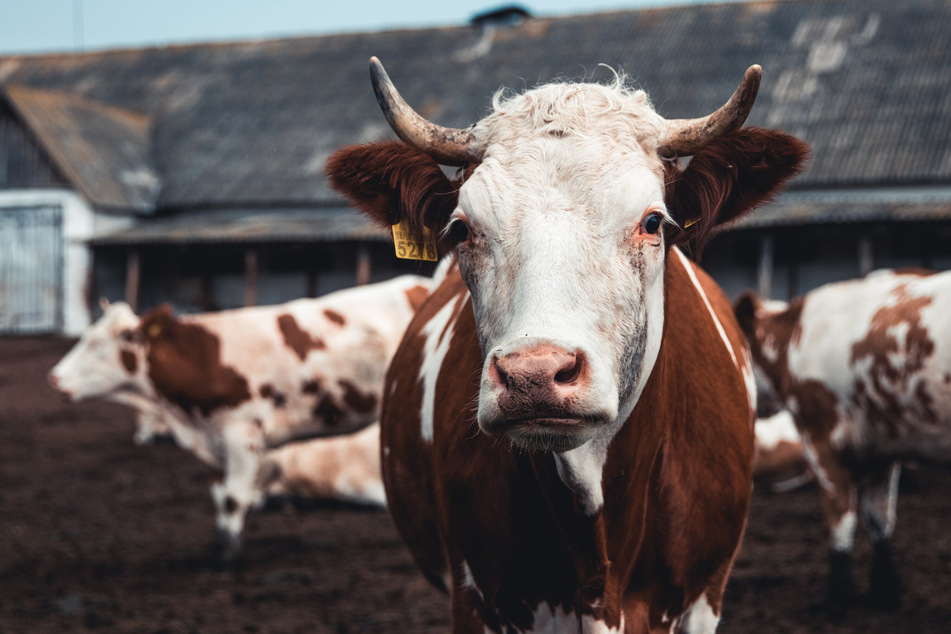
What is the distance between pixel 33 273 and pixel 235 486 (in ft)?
60.4

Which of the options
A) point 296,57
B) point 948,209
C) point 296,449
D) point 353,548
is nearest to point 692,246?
point 353,548

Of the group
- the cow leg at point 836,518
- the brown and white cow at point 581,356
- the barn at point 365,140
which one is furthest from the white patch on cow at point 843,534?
the barn at point 365,140

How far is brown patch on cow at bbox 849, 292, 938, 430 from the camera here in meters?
5.33

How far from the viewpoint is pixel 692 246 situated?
8.68 feet

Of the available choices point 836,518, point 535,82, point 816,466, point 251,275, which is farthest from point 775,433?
point 251,275

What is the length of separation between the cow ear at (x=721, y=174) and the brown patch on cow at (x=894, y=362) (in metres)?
3.20

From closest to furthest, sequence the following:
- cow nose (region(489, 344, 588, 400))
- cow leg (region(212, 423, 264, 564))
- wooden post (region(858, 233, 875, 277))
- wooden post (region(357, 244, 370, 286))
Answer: cow nose (region(489, 344, 588, 400)) → cow leg (region(212, 423, 264, 564)) → wooden post (region(858, 233, 875, 277)) → wooden post (region(357, 244, 370, 286))

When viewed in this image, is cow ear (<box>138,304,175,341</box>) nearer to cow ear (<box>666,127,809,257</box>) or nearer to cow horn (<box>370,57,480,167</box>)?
cow horn (<box>370,57,480,167</box>)

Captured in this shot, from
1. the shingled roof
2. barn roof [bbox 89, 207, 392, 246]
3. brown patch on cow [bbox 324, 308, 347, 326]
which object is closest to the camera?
brown patch on cow [bbox 324, 308, 347, 326]

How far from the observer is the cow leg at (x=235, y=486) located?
6520 millimetres

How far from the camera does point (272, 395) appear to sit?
23.2 feet

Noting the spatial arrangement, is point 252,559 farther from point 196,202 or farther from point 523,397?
point 196,202

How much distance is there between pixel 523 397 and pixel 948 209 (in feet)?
55.6

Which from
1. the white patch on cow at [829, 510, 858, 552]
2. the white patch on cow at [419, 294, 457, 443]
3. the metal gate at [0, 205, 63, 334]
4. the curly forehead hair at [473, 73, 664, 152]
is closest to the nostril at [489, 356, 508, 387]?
the curly forehead hair at [473, 73, 664, 152]
